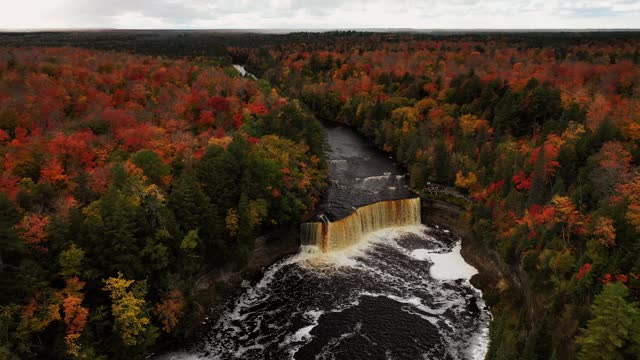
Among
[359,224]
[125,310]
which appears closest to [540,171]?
[359,224]

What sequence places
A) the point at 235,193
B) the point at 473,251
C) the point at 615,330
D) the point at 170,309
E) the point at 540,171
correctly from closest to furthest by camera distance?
the point at 615,330
the point at 170,309
the point at 235,193
the point at 540,171
the point at 473,251

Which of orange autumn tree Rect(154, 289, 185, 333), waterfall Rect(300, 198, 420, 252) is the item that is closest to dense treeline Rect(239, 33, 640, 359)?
waterfall Rect(300, 198, 420, 252)

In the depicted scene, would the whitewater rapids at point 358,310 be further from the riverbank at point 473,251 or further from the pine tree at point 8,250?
the pine tree at point 8,250

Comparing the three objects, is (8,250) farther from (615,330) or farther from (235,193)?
(615,330)

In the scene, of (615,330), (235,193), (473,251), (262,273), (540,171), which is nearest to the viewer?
(615,330)

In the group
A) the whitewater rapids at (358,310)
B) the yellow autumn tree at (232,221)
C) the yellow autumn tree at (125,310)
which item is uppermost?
the yellow autumn tree at (232,221)

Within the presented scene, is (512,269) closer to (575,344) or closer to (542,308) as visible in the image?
(542,308)

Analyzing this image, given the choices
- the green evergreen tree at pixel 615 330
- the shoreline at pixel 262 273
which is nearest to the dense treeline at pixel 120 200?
the shoreline at pixel 262 273
